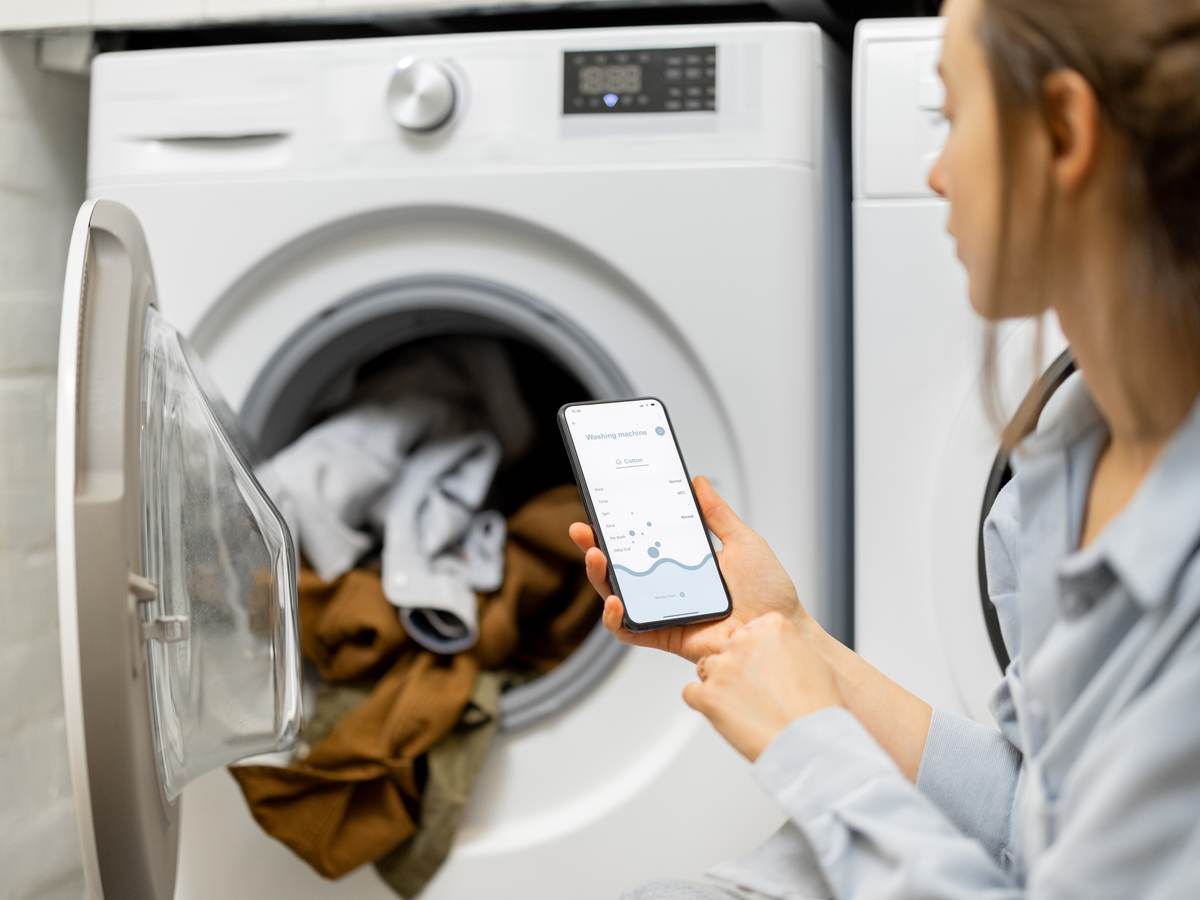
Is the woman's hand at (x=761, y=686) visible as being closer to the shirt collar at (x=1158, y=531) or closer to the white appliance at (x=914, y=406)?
the shirt collar at (x=1158, y=531)

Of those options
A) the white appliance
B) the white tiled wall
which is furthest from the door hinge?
the white appliance

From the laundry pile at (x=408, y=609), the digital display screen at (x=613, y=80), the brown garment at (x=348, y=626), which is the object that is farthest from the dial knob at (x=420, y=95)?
the brown garment at (x=348, y=626)

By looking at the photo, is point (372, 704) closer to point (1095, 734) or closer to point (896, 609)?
point (896, 609)

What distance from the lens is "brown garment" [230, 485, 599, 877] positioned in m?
0.98

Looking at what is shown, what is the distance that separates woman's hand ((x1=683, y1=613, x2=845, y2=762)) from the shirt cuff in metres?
0.01

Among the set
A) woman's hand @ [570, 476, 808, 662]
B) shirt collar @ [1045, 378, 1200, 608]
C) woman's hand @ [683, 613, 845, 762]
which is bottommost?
woman's hand @ [570, 476, 808, 662]

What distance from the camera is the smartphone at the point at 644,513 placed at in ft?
2.49

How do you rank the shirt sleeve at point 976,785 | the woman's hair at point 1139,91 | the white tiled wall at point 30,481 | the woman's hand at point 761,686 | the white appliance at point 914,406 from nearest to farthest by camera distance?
the woman's hair at point 1139,91, the woman's hand at point 761,686, the shirt sleeve at point 976,785, the white appliance at point 914,406, the white tiled wall at point 30,481

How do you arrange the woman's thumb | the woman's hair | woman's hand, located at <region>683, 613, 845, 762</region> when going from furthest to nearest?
1. the woman's thumb
2. woman's hand, located at <region>683, 613, 845, 762</region>
3. the woman's hair

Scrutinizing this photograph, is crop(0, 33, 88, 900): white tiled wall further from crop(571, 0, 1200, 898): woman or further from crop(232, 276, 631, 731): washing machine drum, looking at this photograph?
crop(571, 0, 1200, 898): woman

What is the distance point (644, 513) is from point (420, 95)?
0.40m

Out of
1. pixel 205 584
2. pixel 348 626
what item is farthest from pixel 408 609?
pixel 205 584

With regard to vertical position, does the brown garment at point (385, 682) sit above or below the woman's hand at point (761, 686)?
Answer: below

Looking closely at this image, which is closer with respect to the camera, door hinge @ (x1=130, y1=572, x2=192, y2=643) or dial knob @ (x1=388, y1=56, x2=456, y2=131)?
door hinge @ (x1=130, y1=572, x2=192, y2=643)
